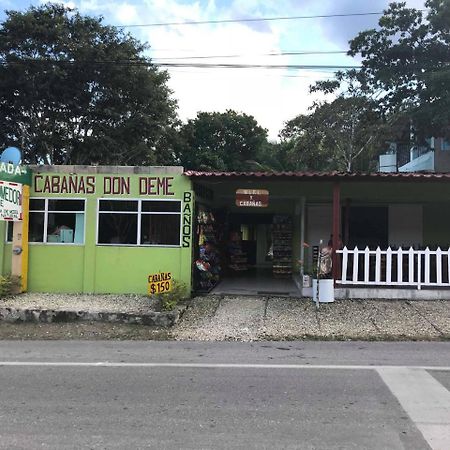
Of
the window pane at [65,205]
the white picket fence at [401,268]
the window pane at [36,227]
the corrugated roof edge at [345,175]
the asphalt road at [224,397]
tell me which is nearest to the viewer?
the asphalt road at [224,397]

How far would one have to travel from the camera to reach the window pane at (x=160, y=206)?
12750 mm

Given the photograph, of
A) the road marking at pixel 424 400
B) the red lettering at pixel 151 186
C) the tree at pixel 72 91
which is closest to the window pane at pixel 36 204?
the red lettering at pixel 151 186

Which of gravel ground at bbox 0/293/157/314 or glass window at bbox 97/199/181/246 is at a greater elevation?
glass window at bbox 97/199/181/246

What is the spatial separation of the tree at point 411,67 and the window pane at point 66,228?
554 inches

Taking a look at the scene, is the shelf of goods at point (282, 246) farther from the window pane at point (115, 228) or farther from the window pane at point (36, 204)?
the window pane at point (36, 204)

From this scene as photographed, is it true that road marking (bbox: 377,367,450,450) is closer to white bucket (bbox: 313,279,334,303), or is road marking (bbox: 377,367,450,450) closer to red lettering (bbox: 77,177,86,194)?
white bucket (bbox: 313,279,334,303)

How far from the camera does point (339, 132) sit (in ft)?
88.1

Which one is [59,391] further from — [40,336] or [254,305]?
[254,305]

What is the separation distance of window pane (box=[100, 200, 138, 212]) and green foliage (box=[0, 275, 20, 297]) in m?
2.56

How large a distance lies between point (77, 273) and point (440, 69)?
16.9m

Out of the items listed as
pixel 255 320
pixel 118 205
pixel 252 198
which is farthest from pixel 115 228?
pixel 255 320

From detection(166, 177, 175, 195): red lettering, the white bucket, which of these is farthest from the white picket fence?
detection(166, 177, 175, 195): red lettering

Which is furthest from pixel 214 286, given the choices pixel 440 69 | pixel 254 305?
pixel 440 69

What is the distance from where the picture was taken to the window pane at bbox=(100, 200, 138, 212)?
1286 centimetres
